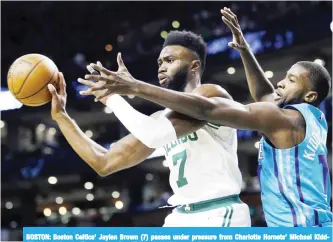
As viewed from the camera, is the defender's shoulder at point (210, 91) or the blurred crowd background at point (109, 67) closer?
the defender's shoulder at point (210, 91)

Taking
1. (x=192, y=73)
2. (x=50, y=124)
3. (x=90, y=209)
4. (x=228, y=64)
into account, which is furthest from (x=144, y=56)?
(x=192, y=73)

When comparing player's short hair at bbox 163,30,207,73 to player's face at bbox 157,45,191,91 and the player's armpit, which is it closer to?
Answer: player's face at bbox 157,45,191,91

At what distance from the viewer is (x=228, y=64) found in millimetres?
9297

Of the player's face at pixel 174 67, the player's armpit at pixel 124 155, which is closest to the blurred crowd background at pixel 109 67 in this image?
the player's face at pixel 174 67

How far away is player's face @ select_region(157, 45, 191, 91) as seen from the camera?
3.38 m

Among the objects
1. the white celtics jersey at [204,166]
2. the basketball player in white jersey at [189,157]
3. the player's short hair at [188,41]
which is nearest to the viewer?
the basketball player in white jersey at [189,157]

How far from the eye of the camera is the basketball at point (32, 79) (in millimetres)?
3492

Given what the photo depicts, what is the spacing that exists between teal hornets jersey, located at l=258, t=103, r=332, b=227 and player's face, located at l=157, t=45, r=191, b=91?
644mm

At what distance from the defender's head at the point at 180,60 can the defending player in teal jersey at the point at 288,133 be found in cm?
51

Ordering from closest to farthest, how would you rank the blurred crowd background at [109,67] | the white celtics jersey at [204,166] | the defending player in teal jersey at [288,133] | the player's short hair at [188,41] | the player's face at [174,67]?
1. the defending player in teal jersey at [288,133]
2. the white celtics jersey at [204,166]
3. the player's face at [174,67]
4. the player's short hair at [188,41]
5. the blurred crowd background at [109,67]

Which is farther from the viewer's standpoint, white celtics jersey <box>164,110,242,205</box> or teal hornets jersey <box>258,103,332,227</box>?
white celtics jersey <box>164,110,242,205</box>

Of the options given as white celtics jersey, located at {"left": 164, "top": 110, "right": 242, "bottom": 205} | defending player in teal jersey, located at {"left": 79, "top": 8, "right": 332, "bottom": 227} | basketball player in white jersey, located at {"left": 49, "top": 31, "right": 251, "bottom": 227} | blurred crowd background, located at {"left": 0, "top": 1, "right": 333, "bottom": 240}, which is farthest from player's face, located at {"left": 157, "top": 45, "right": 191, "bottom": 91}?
blurred crowd background, located at {"left": 0, "top": 1, "right": 333, "bottom": 240}

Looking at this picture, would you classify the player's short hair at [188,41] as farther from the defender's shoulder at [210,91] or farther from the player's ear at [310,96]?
the player's ear at [310,96]

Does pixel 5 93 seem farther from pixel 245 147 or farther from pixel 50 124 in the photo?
pixel 245 147
